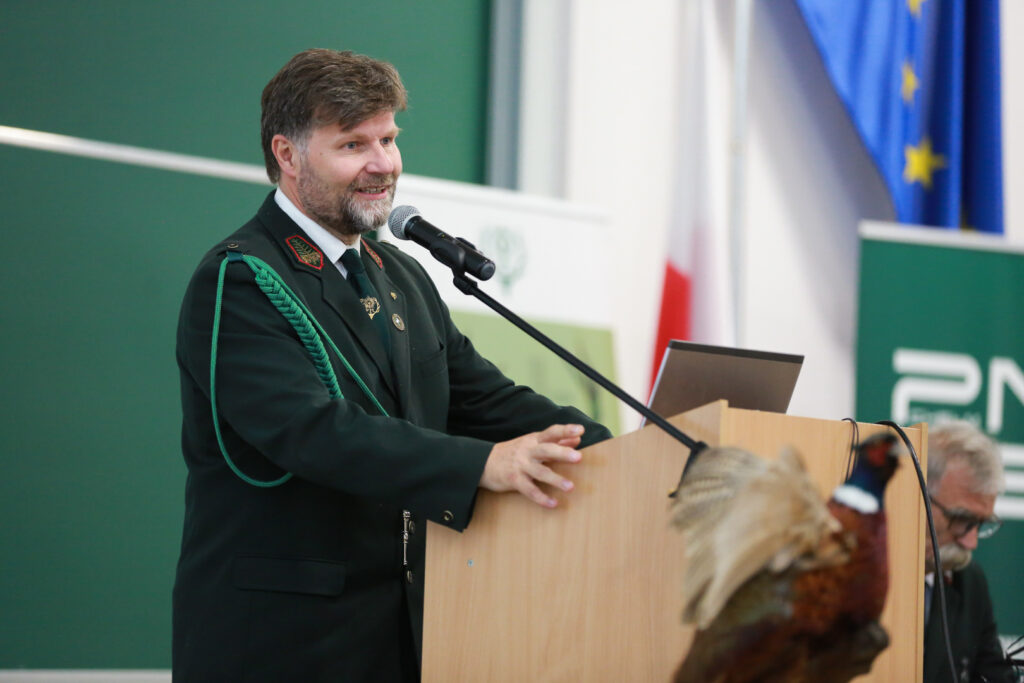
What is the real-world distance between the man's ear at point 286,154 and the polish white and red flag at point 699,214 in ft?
8.66

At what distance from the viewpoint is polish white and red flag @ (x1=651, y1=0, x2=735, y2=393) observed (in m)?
4.50

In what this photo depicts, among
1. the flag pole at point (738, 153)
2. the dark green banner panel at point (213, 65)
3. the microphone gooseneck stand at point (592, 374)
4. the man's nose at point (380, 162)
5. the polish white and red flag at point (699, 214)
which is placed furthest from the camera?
the flag pole at point (738, 153)

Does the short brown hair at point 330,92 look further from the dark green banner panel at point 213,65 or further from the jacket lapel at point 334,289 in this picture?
the dark green banner panel at point 213,65

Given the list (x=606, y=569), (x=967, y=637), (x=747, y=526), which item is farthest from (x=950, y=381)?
(x=747, y=526)

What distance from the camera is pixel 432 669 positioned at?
5.38 feet

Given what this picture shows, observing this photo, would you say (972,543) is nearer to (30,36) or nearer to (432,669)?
(432,669)

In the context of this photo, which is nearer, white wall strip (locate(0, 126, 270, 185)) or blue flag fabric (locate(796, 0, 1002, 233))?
white wall strip (locate(0, 126, 270, 185))

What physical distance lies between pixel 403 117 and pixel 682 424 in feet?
10.3

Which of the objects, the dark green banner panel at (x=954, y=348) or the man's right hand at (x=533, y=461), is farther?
the dark green banner panel at (x=954, y=348)

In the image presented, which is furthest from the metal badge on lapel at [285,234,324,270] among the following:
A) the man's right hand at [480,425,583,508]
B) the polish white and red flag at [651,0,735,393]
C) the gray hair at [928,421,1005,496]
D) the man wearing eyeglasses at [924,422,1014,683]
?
the polish white and red flag at [651,0,735,393]

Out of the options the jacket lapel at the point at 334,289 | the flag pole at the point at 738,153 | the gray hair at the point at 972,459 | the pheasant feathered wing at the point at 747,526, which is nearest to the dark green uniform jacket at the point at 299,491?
the jacket lapel at the point at 334,289

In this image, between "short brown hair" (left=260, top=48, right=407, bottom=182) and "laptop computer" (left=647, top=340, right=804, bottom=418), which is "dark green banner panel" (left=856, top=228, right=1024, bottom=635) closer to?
"laptop computer" (left=647, top=340, right=804, bottom=418)

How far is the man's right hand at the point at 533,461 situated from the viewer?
1.53 m

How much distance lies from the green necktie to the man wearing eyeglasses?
4.58 feet
